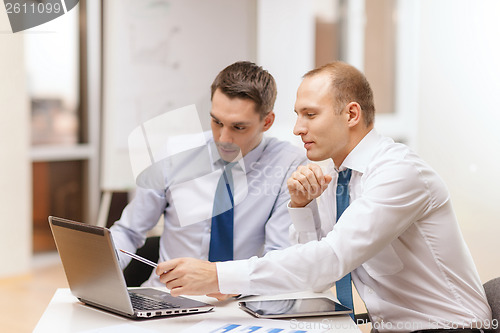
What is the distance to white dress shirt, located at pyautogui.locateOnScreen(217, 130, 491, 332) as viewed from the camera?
4.76 ft

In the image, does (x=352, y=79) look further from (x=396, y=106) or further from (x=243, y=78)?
(x=396, y=106)

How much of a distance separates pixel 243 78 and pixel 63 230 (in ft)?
2.82

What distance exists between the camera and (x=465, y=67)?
3047 mm

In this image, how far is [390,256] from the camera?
1613mm

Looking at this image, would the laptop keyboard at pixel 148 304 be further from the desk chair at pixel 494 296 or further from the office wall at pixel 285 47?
the office wall at pixel 285 47

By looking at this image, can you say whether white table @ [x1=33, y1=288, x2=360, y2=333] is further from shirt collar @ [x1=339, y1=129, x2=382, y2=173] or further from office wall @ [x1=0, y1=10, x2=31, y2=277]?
office wall @ [x1=0, y1=10, x2=31, y2=277]

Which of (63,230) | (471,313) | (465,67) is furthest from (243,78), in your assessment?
(465,67)

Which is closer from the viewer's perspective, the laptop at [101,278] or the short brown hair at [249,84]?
the laptop at [101,278]

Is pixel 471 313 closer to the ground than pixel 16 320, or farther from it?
farther from it

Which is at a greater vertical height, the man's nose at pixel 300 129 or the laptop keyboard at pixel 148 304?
the man's nose at pixel 300 129

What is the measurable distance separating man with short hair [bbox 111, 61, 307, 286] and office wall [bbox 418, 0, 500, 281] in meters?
1.20

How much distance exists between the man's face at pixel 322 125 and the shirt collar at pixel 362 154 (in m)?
0.03

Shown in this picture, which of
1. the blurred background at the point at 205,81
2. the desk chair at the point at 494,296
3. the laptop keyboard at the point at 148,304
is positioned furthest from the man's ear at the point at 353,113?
the blurred background at the point at 205,81

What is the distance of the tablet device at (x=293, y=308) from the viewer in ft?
4.71
